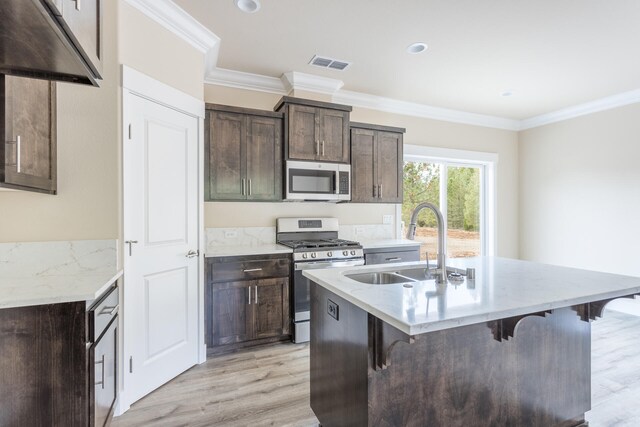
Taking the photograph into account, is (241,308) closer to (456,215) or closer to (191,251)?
(191,251)

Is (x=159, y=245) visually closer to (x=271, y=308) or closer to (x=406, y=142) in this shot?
(x=271, y=308)

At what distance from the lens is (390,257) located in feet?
11.9

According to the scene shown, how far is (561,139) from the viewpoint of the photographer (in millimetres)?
4699

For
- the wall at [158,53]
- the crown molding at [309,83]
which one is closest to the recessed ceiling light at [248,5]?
the wall at [158,53]

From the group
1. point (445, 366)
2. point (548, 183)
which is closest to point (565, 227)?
point (548, 183)

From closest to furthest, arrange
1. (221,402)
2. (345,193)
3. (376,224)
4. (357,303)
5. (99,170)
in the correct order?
(357,303), (99,170), (221,402), (345,193), (376,224)

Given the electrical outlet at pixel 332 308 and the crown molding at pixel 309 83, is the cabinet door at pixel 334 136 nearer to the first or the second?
the crown molding at pixel 309 83

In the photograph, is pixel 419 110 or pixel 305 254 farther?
pixel 419 110

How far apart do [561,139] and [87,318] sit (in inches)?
232

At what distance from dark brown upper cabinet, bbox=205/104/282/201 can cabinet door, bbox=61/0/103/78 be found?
72.5 inches

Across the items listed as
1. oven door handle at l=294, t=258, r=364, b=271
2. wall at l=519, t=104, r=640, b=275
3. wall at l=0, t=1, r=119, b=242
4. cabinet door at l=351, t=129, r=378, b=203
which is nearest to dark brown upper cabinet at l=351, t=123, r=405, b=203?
cabinet door at l=351, t=129, r=378, b=203

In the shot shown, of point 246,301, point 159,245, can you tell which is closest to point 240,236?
point 246,301

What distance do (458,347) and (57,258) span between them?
2.29 meters

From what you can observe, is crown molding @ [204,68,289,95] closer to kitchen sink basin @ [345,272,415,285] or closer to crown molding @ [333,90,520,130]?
crown molding @ [333,90,520,130]
